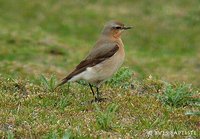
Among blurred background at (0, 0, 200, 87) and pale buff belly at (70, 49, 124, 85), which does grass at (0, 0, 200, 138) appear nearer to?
blurred background at (0, 0, 200, 87)

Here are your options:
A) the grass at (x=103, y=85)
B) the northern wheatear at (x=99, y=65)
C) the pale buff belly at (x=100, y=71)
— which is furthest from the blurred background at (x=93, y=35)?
the pale buff belly at (x=100, y=71)

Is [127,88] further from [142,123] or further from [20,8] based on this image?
[20,8]

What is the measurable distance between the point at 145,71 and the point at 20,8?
9681 mm

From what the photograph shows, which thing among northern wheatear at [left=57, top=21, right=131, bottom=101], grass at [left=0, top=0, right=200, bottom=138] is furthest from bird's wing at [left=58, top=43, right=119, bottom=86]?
grass at [left=0, top=0, right=200, bottom=138]

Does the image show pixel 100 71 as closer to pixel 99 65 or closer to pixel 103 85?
pixel 99 65

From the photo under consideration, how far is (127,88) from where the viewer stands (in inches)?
504

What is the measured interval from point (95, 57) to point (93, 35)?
53.3 feet

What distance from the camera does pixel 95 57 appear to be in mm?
11844

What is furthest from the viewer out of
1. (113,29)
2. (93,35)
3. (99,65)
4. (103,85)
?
(93,35)

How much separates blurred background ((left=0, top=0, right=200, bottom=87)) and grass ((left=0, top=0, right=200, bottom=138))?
4cm

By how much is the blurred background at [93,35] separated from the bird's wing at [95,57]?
673 cm

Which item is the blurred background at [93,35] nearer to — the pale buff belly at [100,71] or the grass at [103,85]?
the grass at [103,85]

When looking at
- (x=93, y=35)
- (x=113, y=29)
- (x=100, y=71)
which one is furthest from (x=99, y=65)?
(x=93, y=35)

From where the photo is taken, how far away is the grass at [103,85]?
33.0 feet
